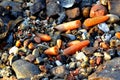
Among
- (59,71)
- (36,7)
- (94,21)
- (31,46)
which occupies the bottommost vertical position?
(59,71)

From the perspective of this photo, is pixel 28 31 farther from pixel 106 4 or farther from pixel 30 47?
pixel 106 4

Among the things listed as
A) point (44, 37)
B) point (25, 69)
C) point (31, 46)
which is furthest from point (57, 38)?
point (25, 69)

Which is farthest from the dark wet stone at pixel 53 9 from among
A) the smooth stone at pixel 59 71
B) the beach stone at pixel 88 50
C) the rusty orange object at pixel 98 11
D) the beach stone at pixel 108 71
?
the beach stone at pixel 108 71

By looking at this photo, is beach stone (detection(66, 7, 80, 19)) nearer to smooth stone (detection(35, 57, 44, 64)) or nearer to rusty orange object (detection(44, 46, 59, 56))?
rusty orange object (detection(44, 46, 59, 56))

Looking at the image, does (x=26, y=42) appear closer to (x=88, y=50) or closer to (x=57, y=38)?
(x=57, y=38)

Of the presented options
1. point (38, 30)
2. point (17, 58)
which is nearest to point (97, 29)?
point (38, 30)

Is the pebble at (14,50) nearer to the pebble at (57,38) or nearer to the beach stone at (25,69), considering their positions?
the pebble at (57,38)

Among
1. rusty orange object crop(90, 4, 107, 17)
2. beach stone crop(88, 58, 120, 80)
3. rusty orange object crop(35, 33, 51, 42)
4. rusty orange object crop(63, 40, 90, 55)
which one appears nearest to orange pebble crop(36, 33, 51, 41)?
rusty orange object crop(35, 33, 51, 42)
